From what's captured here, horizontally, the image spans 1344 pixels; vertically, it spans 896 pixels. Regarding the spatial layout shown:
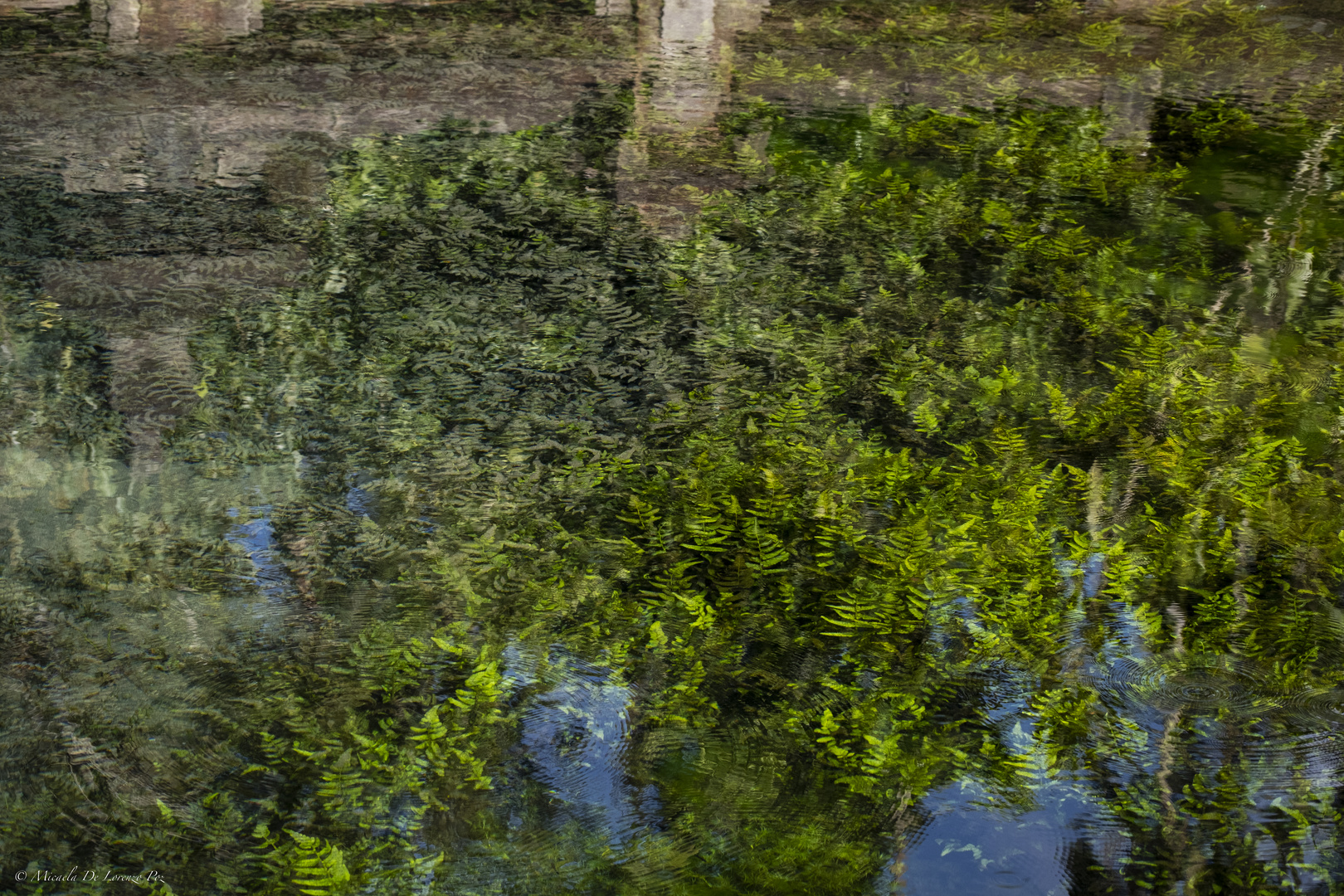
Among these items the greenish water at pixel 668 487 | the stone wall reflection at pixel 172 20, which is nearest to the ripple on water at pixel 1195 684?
the greenish water at pixel 668 487

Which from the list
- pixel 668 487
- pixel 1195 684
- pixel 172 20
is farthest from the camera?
pixel 172 20

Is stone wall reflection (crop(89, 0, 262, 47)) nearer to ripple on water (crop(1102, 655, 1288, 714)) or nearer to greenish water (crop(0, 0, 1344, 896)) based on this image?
greenish water (crop(0, 0, 1344, 896))

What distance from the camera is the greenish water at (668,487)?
177 cm

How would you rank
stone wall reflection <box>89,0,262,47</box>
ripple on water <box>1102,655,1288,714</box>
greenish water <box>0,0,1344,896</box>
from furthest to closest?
1. stone wall reflection <box>89,0,262,47</box>
2. ripple on water <box>1102,655,1288,714</box>
3. greenish water <box>0,0,1344,896</box>

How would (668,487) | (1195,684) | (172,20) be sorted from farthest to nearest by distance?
(172,20) → (668,487) → (1195,684)

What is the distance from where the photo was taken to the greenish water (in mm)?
1771

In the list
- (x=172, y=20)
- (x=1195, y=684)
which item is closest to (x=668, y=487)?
(x=1195, y=684)

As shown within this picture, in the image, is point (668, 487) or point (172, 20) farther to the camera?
point (172, 20)

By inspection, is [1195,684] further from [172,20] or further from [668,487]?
[172,20]

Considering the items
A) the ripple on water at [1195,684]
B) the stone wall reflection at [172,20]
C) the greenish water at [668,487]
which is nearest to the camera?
the greenish water at [668,487]

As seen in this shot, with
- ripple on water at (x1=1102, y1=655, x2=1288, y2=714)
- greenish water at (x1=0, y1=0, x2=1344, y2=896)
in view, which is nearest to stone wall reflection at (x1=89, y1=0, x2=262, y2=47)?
greenish water at (x1=0, y1=0, x2=1344, y2=896)

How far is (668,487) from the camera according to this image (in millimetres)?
2439

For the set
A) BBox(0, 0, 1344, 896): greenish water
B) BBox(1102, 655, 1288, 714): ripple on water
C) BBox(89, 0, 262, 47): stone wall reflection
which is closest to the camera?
BBox(0, 0, 1344, 896): greenish water

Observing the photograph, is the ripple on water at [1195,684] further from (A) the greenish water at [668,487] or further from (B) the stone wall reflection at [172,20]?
(B) the stone wall reflection at [172,20]
